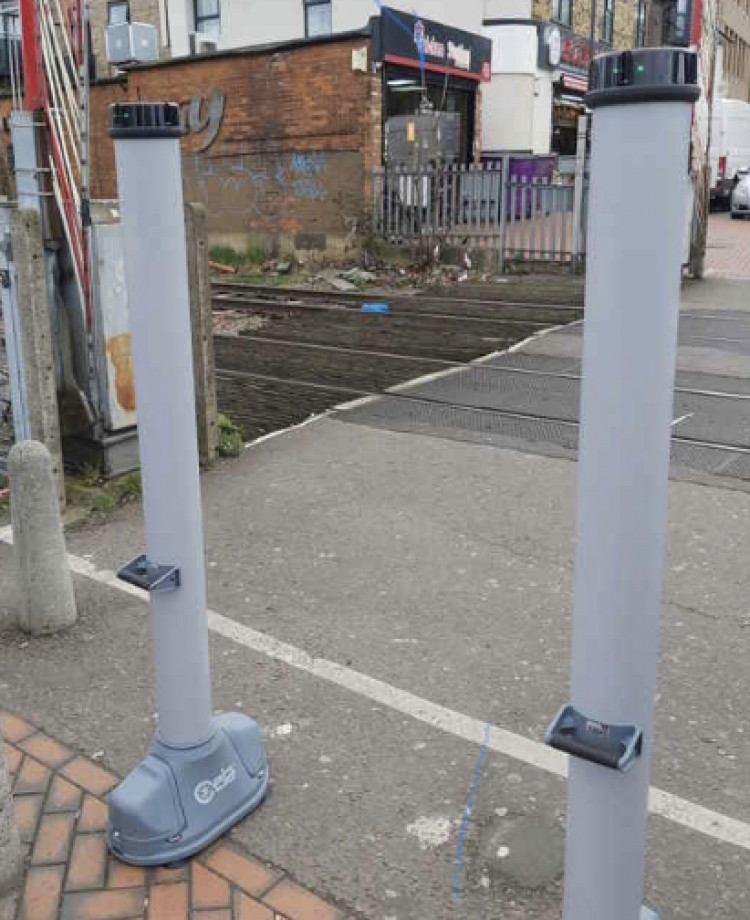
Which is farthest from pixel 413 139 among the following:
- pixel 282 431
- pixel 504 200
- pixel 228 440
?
pixel 228 440

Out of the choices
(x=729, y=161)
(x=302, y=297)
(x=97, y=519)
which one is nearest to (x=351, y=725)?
(x=97, y=519)

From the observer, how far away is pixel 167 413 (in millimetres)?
2645

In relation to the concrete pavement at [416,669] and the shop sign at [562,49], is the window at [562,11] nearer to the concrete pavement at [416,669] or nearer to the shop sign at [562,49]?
the shop sign at [562,49]

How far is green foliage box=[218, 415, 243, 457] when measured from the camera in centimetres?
641

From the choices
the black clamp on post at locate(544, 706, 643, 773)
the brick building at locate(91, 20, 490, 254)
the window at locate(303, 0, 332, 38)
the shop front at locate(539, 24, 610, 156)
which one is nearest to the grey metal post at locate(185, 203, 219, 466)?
the black clamp on post at locate(544, 706, 643, 773)

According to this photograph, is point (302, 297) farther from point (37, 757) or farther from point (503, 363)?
point (37, 757)

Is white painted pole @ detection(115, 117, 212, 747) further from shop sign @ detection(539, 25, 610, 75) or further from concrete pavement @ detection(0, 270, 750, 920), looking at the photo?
shop sign @ detection(539, 25, 610, 75)

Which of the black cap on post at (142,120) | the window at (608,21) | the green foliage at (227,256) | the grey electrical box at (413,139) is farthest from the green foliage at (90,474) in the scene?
the window at (608,21)

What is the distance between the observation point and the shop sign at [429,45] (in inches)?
668

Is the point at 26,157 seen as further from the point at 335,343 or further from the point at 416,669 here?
the point at 335,343

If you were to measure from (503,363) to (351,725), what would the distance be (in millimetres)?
6532

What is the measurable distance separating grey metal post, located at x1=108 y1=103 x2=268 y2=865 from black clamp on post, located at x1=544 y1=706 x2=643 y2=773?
1312mm

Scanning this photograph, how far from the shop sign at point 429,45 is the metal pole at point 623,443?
16.7m

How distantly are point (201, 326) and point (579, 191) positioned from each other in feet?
35.5
